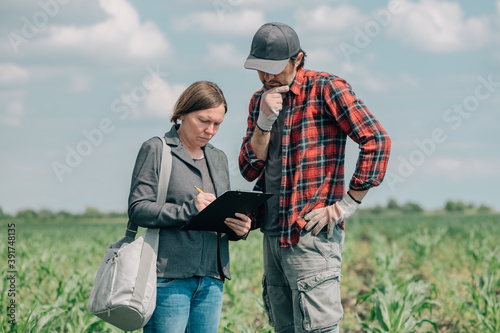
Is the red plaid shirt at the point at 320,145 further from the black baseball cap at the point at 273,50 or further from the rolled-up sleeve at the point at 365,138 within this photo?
the black baseball cap at the point at 273,50

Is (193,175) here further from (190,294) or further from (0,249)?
(0,249)

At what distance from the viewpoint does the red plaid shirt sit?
109 inches

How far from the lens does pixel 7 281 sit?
A: 19.7 feet

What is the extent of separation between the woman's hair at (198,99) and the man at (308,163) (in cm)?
21

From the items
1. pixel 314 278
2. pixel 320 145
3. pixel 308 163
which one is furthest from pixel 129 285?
pixel 320 145

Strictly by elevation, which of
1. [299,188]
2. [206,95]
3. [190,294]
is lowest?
[190,294]

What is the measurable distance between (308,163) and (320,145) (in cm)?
11

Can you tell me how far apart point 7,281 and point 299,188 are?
4414 mm

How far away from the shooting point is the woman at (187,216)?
2635 mm

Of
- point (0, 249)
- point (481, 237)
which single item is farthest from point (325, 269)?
point (481, 237)

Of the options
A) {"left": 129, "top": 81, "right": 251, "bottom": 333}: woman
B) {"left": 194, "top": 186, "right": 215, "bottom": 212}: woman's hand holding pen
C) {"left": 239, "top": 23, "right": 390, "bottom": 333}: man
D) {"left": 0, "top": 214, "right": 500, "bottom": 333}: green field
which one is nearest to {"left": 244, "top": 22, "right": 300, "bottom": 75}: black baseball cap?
{"left": 239, "top": 23, "right": 390, "bottom": 333}: man

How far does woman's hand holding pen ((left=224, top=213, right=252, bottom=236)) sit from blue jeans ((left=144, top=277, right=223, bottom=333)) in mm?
280

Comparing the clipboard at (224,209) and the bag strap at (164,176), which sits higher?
the bag strap at (164,176)

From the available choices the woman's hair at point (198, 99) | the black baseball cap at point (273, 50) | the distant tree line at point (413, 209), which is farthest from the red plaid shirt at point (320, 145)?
the distant tree line at point (413, 209)
